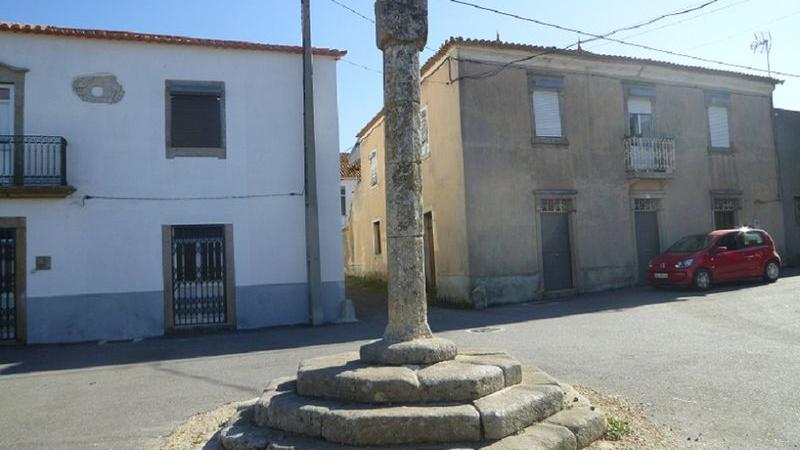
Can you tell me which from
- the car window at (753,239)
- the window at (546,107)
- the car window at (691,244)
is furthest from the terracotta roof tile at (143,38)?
the car window at (753,239)

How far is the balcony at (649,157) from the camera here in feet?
51.6

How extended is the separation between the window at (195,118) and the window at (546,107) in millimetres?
8099

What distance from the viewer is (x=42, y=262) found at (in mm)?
11234

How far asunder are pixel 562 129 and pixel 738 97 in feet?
24.9

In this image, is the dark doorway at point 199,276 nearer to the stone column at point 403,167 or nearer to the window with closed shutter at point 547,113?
the stone column at point 403,167

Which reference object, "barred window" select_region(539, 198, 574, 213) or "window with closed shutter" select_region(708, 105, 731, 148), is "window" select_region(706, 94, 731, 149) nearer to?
"window with closed shutter" select_region(708, 105, 731, 148)

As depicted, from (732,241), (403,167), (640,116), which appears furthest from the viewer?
(640,116)

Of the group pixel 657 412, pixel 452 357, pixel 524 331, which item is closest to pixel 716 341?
pixel 524 331

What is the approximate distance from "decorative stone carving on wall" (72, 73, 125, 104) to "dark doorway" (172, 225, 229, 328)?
312 cm

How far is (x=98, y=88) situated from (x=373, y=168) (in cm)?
1059

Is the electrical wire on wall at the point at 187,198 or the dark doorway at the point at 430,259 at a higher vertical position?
the electrical wire on wall at the point at 187,198

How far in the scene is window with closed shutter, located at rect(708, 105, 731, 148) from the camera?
17.6 meters

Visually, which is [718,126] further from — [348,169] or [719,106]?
[348,169]

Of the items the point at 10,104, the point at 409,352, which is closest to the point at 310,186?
the point at 10,104
